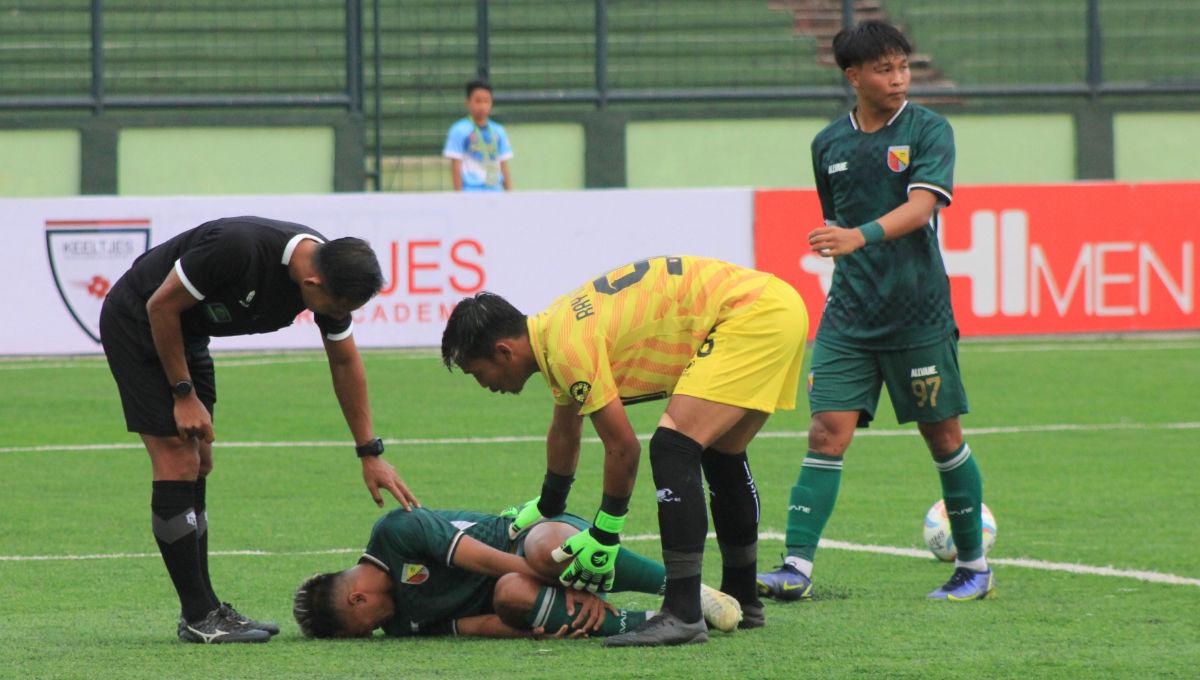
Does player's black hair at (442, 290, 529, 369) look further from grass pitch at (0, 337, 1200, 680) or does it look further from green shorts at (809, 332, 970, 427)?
green shorts at (809, 332, 970, 427)

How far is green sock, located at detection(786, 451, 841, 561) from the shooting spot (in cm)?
673

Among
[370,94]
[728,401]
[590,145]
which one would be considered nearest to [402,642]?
[728,401]

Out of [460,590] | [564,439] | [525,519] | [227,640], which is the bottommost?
[227,640]

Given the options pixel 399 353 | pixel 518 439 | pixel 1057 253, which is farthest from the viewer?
pixel 1057 253

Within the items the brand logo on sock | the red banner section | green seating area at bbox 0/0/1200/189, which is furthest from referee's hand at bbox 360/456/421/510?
green seating area at bbox 0/0/1200/189

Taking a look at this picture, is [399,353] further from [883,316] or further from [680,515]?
[680,515]

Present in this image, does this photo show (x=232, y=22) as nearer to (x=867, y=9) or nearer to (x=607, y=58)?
(x=607, y=58)

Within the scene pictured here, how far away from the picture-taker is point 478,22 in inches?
878

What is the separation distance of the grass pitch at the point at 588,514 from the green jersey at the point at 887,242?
0.99m

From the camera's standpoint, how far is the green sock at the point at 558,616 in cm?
579

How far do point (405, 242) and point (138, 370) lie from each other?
32.9 ft

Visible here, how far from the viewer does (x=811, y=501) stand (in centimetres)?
679

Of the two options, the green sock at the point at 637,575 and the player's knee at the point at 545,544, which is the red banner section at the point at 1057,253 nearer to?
the green sock at the point at 637,575

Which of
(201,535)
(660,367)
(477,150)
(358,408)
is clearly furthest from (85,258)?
(660,367)
